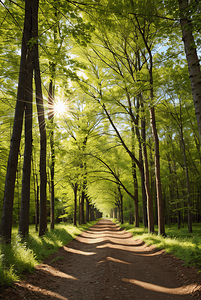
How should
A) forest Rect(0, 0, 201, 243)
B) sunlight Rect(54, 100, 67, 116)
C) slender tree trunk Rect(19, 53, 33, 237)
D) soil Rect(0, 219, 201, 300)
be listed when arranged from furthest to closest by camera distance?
sunlight Rect(54, 100, 67, 116) → slender tree trunk Rect(19, 53, 33, 237) → forest Rect(0, 0, 201, 243) → soil Rect(0, 219, 201, 300)

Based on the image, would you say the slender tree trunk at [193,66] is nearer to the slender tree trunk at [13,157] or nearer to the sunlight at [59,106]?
the slender tree trunk at [13,157]

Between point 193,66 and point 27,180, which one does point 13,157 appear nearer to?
point 27,180

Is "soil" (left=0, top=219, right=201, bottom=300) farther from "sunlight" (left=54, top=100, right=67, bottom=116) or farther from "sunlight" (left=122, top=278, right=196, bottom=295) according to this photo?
"sunlight" (left=54, top=100, right=67, bottom=116)

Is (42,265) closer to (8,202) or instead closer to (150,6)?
(8,202)

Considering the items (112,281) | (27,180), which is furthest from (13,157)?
(112,281)

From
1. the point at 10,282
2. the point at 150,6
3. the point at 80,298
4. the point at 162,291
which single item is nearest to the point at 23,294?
the point at 10,282

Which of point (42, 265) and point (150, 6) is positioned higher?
point (150, 6)

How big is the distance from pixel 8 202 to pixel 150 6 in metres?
7.33

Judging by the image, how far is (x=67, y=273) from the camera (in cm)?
533

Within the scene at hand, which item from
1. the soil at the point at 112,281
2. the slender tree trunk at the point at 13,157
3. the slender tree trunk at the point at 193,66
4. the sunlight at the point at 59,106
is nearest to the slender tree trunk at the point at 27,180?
the slender tree trunk at the point at 13,157

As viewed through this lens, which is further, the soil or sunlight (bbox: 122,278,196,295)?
sunlight (bbox: 122,278,196,295)

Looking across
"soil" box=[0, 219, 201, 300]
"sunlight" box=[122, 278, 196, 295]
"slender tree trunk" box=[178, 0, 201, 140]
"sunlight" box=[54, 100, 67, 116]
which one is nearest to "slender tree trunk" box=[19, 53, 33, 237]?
"soil" box=[0, 219, 201, 300]

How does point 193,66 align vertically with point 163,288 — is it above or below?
above

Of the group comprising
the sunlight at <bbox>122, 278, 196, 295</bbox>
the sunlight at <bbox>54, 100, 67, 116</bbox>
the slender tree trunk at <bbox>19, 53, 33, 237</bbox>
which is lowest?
the sunlight at <bbox>122, 278, 196, 295</bbox>
